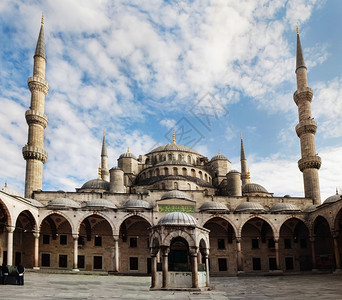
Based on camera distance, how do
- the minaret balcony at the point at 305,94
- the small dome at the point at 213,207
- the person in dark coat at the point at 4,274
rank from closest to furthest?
the person in dark coat at the point at 4,274 → the small dome at the point at 213,207 → the minaret balcony at the point at 305,94

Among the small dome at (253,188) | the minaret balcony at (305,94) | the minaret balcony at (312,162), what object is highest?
the minaret balcony at (305,94)

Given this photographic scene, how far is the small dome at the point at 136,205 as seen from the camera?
26.2 metres

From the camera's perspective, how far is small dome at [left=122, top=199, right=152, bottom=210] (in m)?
26.2

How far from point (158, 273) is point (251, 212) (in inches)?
564

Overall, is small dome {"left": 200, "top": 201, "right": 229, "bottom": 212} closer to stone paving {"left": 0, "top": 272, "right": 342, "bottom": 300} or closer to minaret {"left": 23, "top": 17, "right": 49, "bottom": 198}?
stone paving {"left": 0, "top": 272, "right": 342, "bottom": 300}

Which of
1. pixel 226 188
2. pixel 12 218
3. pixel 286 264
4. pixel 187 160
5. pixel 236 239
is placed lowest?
pixel 286 264

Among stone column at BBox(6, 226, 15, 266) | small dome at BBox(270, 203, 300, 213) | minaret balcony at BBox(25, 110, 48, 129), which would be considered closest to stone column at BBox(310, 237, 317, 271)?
small dome at BBox(270, 203, 300, 213)

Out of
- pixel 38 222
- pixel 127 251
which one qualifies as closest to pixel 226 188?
pixel 127 251

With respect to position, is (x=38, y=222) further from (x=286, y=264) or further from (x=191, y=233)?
(x=286, y=264)

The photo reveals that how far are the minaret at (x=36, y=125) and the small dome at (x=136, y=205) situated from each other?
719 cm

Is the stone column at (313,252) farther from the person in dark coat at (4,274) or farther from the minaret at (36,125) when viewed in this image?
the minaret at (36,125)

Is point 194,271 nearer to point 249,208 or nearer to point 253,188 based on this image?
point 249,208

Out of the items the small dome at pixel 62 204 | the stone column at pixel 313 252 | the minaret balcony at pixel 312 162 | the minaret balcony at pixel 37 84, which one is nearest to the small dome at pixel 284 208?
the stone column at pixel 313 252

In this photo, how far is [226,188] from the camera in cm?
3356
